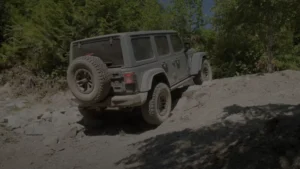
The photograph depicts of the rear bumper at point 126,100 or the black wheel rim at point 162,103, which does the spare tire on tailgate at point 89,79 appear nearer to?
the rear bumper at point 126,100

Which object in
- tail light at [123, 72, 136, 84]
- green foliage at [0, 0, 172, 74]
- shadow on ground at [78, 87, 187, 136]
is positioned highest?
green foliage at [0, 0, 172, 74]

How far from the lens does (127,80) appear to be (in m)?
5.13

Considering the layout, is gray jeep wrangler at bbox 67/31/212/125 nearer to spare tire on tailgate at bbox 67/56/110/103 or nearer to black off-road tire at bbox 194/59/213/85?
spare tire on tailgate at bbox 67/56/110/103

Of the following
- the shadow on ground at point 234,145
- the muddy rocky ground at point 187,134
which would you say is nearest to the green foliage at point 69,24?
the muddy rocky ground at point 187,134

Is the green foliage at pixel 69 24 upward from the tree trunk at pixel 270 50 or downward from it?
upward

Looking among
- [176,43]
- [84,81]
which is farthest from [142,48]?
[176,43]

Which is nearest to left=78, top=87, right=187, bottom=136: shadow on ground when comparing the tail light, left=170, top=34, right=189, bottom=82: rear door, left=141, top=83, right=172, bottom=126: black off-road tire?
left=141, top=83, right=172, bottom=126: black off-road tire

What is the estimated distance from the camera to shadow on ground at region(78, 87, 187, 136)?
6.05 meters

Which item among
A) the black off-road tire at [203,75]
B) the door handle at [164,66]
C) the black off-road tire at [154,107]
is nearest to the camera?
the black off-road tire at [154,107]

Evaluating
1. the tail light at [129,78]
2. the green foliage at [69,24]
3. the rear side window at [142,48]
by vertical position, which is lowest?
the tail light at [129,78]

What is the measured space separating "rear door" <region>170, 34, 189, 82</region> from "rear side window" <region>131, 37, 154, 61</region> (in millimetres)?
1064

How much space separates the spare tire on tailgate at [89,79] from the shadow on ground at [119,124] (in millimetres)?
1072

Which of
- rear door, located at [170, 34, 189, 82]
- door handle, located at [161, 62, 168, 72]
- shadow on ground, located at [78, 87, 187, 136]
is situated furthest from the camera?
rear door, located at [170, 34, 189, 82]

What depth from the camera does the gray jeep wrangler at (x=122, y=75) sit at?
16.9ft
